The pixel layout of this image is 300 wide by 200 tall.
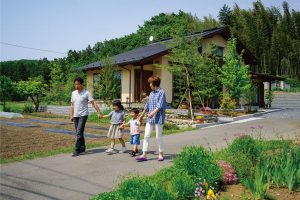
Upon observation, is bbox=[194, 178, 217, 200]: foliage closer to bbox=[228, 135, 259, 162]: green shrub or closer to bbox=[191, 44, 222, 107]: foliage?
bbox=[228, 135, 259, 162]: green shrub

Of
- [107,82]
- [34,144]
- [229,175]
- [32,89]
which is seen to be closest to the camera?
[229,175]

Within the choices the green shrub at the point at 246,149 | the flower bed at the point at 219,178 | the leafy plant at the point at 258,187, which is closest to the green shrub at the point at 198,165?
the flower bed at the point at 219,178

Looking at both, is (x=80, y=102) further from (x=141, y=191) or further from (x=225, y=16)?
(x=225, y=16)

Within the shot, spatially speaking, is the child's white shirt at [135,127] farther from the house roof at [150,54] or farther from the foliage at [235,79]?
the foliage at [235,79]

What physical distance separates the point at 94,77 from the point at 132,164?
18.6 metres

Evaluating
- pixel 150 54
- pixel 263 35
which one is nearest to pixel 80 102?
pixel 150 54

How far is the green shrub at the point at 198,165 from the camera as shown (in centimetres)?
425

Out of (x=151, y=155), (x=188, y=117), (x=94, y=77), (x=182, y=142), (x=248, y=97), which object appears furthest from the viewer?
(x=94, y=77)

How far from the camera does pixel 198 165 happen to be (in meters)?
4.41

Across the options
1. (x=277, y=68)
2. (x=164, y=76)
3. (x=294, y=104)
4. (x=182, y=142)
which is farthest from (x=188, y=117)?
(x=277, y=68)

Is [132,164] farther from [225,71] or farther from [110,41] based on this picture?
[110,41]

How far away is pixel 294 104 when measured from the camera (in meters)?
30.2

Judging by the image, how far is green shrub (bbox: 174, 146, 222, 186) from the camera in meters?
4.25

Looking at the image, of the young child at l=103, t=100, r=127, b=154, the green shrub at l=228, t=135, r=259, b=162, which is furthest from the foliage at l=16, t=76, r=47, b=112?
the green shrub at l=228, t=135, r=259, b=162
